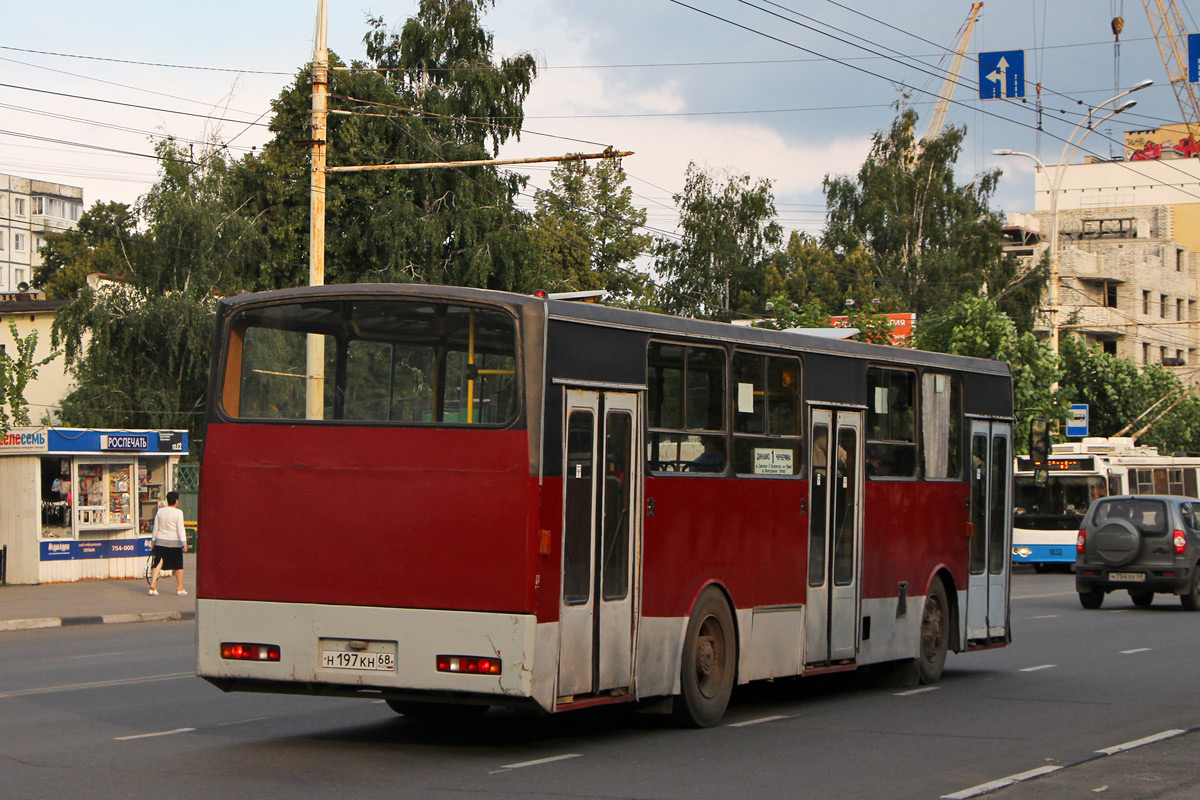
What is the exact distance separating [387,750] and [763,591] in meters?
3.37

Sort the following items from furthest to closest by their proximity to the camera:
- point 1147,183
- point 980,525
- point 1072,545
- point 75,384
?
1. point 1147,183
2. point 75,384
3. point 1072,545
4. point 980,525

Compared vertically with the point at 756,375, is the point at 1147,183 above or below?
above

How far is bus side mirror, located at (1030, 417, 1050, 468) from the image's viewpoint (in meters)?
18.8

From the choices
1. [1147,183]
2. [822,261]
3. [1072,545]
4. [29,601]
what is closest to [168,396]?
[29,601]

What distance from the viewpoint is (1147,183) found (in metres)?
96.7

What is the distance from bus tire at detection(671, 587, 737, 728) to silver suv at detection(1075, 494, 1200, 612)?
1533 centimetres

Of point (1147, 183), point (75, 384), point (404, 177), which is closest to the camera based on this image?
point (404, 177)

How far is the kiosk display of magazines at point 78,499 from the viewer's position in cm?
2689

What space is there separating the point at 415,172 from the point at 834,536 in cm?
3521

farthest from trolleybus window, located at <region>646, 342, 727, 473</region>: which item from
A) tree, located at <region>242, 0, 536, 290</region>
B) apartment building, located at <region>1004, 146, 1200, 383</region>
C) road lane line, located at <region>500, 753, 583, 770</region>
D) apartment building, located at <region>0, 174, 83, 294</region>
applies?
apartment building, located at <region>0, 174, 83, 294</region>

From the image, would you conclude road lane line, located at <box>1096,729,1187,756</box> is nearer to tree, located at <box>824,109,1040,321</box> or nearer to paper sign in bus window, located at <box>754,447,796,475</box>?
paper sign in bus window, located at <box>754,447,796,475</box>

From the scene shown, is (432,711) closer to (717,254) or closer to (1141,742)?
(1141,742)

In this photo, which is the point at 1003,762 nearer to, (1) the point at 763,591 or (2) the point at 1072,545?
(1) the point at 763,591

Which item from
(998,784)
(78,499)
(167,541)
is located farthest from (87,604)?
(998,784)
